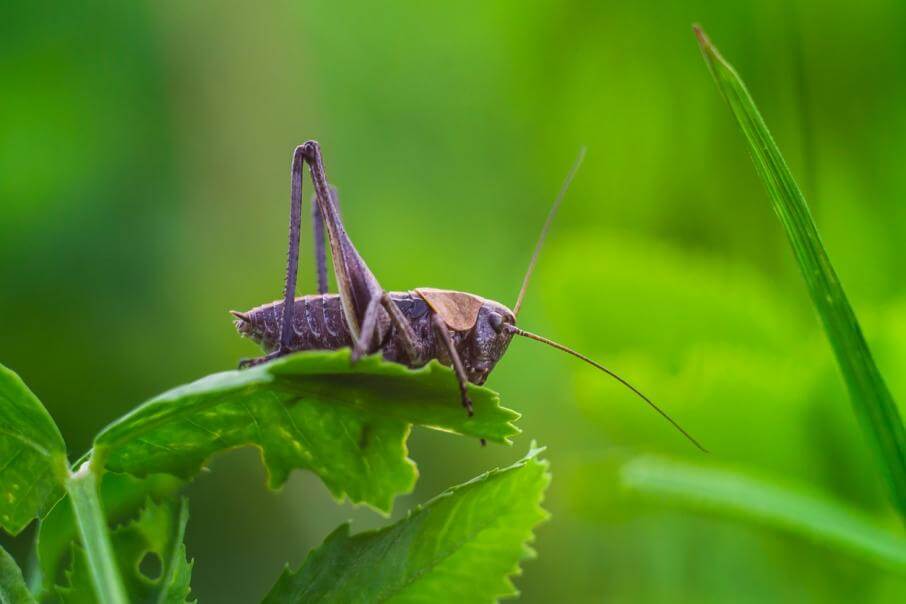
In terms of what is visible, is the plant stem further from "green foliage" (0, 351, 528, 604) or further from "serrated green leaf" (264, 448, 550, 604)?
"serrated green leaf" (264, 448, 550, 604)

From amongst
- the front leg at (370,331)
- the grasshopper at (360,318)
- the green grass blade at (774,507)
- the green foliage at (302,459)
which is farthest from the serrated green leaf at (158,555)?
the grasshopper at (360,318)

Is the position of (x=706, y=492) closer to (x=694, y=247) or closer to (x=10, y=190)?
(x=694, y=247)

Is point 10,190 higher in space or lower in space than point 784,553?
higher

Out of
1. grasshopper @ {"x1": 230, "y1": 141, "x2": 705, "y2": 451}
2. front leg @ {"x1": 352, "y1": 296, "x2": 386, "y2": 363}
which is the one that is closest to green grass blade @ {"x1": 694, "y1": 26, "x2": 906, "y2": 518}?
front leg @ {"x1": 352, "y1": 296, "x2": 386, "y2": 363}

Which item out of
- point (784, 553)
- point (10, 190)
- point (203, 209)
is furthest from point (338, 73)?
point (784, 553)

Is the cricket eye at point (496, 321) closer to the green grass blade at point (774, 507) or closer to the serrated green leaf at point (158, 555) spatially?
the green grass blade at point (774, 507)
